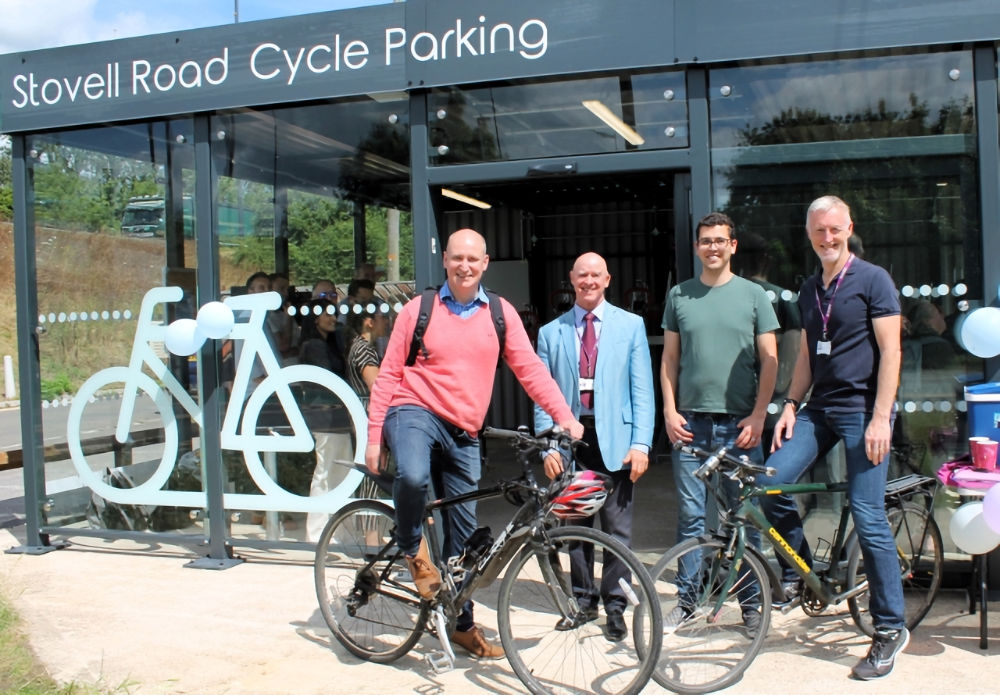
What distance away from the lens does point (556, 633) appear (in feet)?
11.9

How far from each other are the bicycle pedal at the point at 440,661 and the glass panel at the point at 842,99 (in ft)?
9.69

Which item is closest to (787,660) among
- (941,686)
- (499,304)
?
(941,686)

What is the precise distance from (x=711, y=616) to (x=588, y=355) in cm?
125

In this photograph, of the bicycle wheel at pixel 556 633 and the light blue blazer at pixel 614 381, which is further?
the light blue blazer at pixel 614 381

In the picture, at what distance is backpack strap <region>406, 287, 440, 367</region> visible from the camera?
4031mm

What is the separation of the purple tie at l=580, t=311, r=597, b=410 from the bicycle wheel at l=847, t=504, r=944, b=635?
128cm

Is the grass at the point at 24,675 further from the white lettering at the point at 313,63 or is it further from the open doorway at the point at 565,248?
the open doorway at the point at 565,248

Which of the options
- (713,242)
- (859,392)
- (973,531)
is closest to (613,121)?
(713,242)

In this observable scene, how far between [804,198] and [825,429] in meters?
1.47

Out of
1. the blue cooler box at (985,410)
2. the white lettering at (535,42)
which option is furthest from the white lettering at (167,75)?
the blue cooler box at (985,410)

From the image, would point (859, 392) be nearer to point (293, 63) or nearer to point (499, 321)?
point (499, 321)

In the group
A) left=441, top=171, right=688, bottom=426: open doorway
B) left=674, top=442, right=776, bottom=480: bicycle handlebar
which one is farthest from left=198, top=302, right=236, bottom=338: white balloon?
left=441, top=171, right=688, bottom=426: open doorway

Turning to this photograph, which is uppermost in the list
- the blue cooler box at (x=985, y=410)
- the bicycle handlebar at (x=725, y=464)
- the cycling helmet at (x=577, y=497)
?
the blue cooler box at (x=985, y=410)

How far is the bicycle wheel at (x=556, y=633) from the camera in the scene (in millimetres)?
3500
